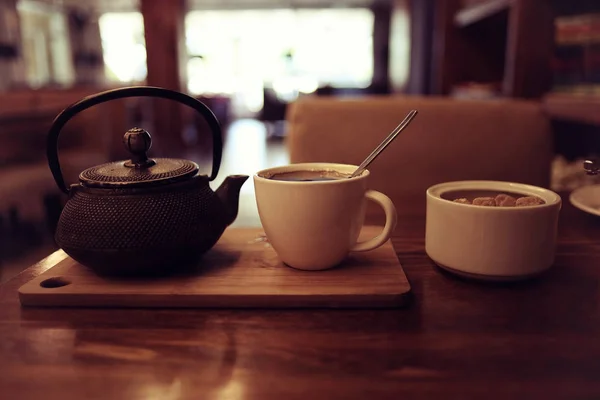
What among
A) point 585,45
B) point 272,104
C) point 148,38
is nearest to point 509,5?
point 585,45

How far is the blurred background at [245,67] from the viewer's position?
1579 mm

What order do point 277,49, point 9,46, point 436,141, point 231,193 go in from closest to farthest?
point 231,193 < point 436,141 < point 9,46 < point 277,49

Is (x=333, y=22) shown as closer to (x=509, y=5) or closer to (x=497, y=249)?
(x=509, y=5)

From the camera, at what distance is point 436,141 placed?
1233mm

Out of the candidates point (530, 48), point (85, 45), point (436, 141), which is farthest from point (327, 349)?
point (85, 45)

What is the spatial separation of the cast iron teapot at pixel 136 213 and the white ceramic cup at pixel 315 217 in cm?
7

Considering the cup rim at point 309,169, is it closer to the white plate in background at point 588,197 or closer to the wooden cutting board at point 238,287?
the wooden cutting board at point 238,287

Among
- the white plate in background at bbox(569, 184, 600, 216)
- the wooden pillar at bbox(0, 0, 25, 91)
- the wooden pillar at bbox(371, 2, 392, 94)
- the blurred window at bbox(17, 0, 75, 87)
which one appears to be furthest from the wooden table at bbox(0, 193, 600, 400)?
the wooden pillar at bbox(371, 2, 392, 94)

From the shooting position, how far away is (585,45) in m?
1.36

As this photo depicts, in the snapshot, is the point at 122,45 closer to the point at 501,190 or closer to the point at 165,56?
the point at 165,56

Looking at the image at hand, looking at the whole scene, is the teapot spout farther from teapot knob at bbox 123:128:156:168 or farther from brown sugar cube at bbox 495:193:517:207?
Answer: brown sugar cube at bbox 495:193:517:207

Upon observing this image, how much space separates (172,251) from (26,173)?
2.28 m

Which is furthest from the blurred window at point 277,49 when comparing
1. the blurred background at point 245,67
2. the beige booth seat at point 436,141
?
the beige booth seat at point 436,141

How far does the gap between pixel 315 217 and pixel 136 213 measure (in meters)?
0.18
